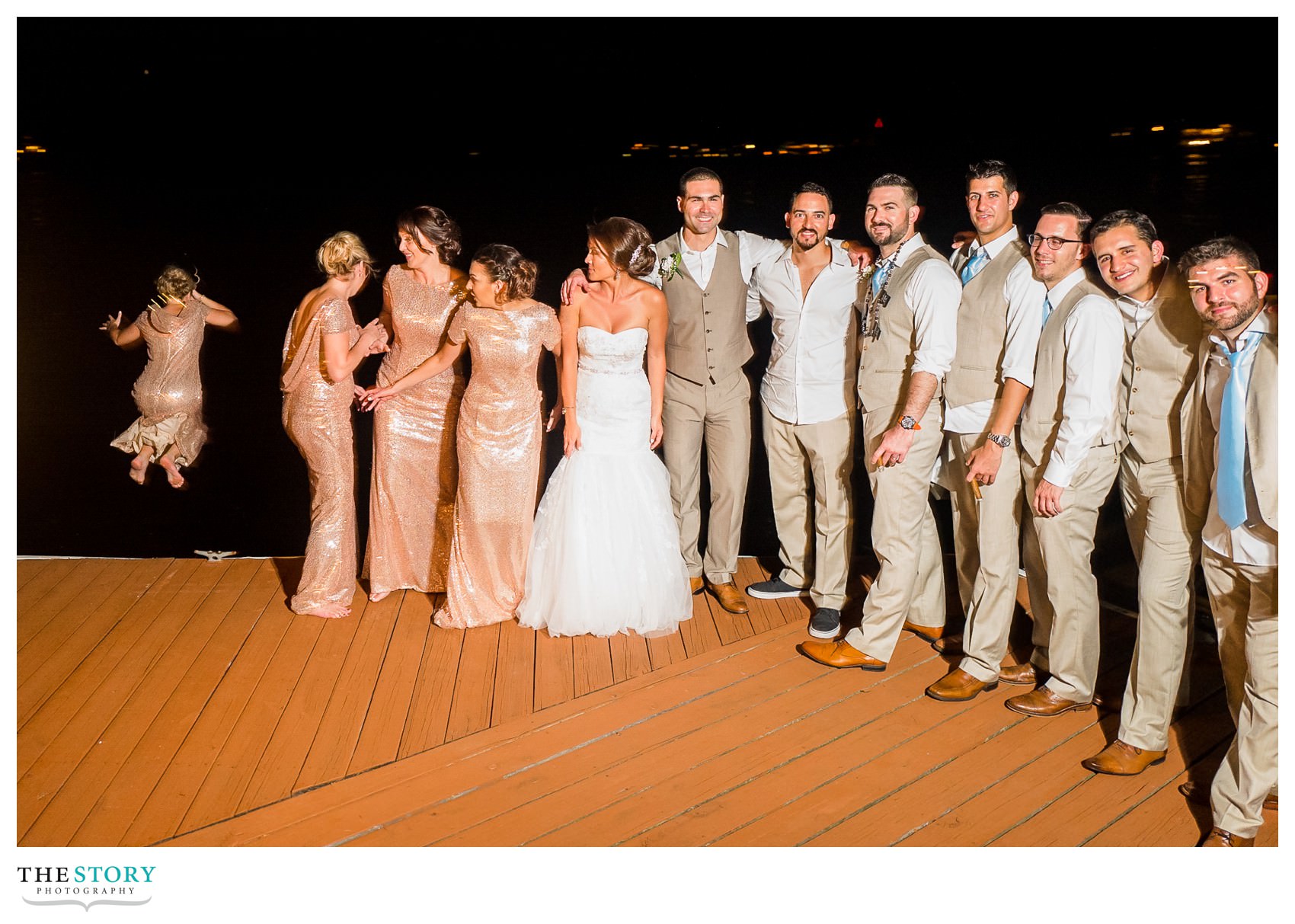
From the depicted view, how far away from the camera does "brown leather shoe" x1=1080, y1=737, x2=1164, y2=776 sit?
317 centimetres

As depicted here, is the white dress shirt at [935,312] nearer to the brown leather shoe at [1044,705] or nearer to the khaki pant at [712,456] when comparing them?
the khaki pant at [712,456]

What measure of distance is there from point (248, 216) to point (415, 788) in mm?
21588

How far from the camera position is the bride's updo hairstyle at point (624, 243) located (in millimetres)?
3902

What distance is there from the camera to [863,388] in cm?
384

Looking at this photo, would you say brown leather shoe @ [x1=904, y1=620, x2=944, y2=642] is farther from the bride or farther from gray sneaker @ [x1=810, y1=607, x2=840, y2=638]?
the bride

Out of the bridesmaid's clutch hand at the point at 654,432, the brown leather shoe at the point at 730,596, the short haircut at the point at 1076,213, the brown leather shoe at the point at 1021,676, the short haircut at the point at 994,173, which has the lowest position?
the brown leather shoe at the point at 1021,676

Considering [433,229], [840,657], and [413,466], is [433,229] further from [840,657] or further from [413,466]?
[840,657]

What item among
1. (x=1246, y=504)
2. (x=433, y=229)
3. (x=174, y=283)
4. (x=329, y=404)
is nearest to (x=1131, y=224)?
(x=1246, y=504)

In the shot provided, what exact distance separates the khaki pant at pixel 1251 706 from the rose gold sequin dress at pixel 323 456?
9.58 ft

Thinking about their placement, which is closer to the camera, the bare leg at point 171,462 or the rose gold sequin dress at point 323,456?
the rose gold sequin dress at point 323,456

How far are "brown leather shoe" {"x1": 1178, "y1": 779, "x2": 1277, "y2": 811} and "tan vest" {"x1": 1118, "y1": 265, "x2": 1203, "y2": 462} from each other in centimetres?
89

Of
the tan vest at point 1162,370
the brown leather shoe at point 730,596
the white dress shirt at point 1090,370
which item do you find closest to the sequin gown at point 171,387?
the brown leather shoe at point 730,596

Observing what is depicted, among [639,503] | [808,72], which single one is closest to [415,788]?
[639,503]

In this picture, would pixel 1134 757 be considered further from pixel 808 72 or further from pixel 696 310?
pixel 808 72
